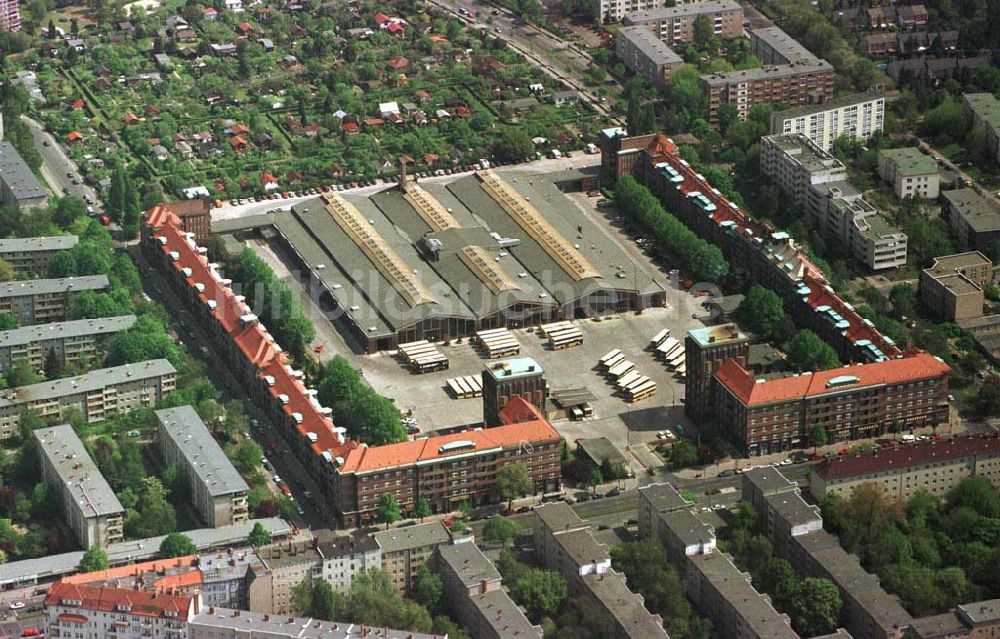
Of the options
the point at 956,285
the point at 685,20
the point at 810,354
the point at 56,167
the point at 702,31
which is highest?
the point at 810,354

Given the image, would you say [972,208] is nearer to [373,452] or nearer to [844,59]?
[844,59]

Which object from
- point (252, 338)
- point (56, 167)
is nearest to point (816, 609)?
point (252, 338)

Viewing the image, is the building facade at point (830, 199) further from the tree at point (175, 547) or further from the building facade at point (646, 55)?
the tree at point (175, 547)

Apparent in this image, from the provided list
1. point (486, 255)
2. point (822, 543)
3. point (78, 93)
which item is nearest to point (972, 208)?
point (486, 255)

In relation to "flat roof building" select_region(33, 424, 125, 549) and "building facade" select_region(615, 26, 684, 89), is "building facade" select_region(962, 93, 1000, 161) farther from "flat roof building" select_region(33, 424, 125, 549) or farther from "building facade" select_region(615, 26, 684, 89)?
"flat roof building" select_region(33, 424, 125, 549)

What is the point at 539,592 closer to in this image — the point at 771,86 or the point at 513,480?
the point at 513,480

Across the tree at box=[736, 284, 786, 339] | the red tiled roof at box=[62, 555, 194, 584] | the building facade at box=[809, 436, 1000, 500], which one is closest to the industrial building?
the tree at box=[736, 284, 786, 339]
